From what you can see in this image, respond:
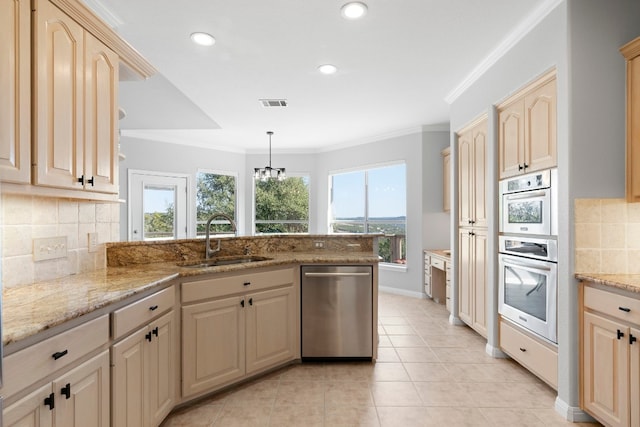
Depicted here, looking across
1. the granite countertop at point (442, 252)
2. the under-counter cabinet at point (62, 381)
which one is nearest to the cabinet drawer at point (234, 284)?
the under-counter cabinet at point (62, 381)

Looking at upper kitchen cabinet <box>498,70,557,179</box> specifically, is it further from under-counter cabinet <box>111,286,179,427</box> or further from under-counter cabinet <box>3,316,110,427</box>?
under-counter cabinet <box>3,316,110,427</box>

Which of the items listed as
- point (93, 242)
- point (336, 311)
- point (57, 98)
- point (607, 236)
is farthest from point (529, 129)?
point (93, 242)

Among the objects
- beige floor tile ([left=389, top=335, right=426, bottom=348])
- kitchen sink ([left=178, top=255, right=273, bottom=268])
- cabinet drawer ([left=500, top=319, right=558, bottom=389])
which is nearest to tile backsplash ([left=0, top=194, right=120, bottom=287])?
kitchen sink ([left=178, top=255, right=273, bottom=268])

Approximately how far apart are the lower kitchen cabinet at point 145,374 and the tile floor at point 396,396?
0.92 feet

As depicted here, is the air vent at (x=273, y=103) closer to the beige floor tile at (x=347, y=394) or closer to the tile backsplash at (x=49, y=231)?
the tile backsplash at (x=49, y=231)

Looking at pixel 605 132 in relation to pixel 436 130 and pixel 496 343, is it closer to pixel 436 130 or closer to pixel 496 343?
pixel 496 343

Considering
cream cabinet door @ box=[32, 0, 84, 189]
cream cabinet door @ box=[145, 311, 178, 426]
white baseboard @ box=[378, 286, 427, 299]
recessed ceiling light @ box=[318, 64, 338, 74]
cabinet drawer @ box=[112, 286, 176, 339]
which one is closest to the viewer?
cream cabinet door @ box=[32, 0, 84, 189]

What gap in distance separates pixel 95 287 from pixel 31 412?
743 mm

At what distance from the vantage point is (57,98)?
168 centimetres

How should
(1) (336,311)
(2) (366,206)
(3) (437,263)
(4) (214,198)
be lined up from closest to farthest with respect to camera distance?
(1) (336,311) → (3) (437,263) → (2) (366,206) → (4) (214,198)

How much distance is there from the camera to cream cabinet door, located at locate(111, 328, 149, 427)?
1672 millimetres

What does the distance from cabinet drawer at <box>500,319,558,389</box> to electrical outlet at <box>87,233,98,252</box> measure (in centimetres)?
319

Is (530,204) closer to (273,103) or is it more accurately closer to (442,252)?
(442,252)

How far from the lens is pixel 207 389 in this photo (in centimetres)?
246
